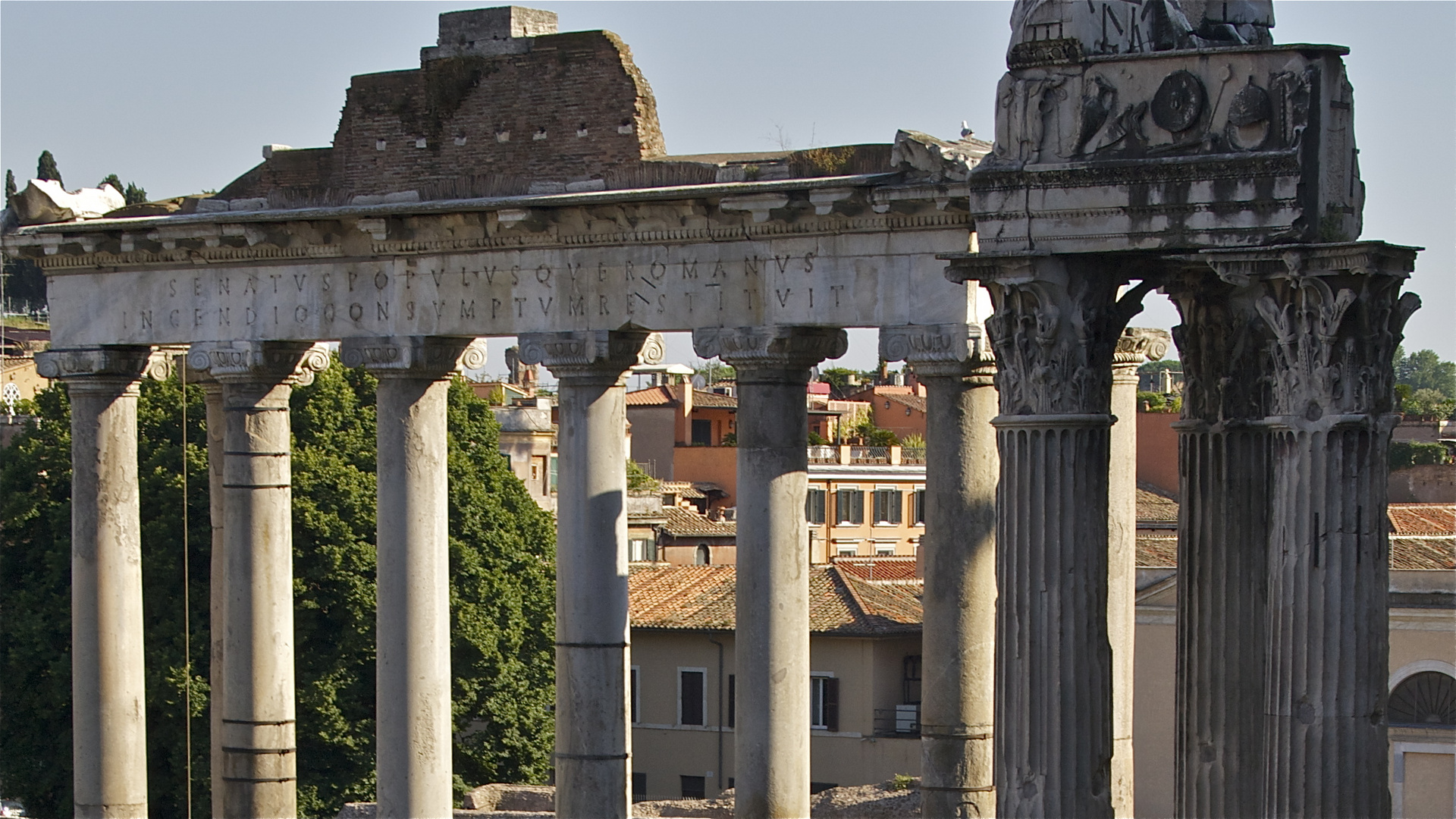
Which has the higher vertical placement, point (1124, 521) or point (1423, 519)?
point (1124, 521)

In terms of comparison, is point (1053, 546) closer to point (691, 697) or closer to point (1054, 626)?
point (1054, 626)

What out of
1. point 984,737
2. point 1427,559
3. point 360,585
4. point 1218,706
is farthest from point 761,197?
point 360,585

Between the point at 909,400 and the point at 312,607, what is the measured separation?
62.0 meters

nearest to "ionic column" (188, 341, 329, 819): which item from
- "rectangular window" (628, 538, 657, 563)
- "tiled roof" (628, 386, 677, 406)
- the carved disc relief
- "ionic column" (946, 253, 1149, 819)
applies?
"ionic column" (946, 253, 1149, 819)

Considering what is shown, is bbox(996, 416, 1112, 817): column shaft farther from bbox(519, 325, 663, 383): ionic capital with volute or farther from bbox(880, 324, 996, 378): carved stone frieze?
bbox(519, 325, 663, 383): ionic capital with volute

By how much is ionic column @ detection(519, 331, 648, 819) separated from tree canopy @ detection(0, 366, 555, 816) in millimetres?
Result: 21579

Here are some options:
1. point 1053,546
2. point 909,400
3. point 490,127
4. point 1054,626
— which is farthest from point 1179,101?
point 909,400

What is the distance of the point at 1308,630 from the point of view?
14.8 metres

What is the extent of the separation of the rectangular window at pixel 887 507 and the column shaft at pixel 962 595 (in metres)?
62.2

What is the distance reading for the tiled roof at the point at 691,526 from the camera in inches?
2906

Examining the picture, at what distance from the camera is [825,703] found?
5772 centimetres

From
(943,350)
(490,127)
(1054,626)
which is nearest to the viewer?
(1054,626)

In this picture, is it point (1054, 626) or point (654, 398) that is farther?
point (654, 398)

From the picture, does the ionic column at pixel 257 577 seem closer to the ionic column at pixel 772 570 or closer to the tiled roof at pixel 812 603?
the ionic column at pixel 772 570
